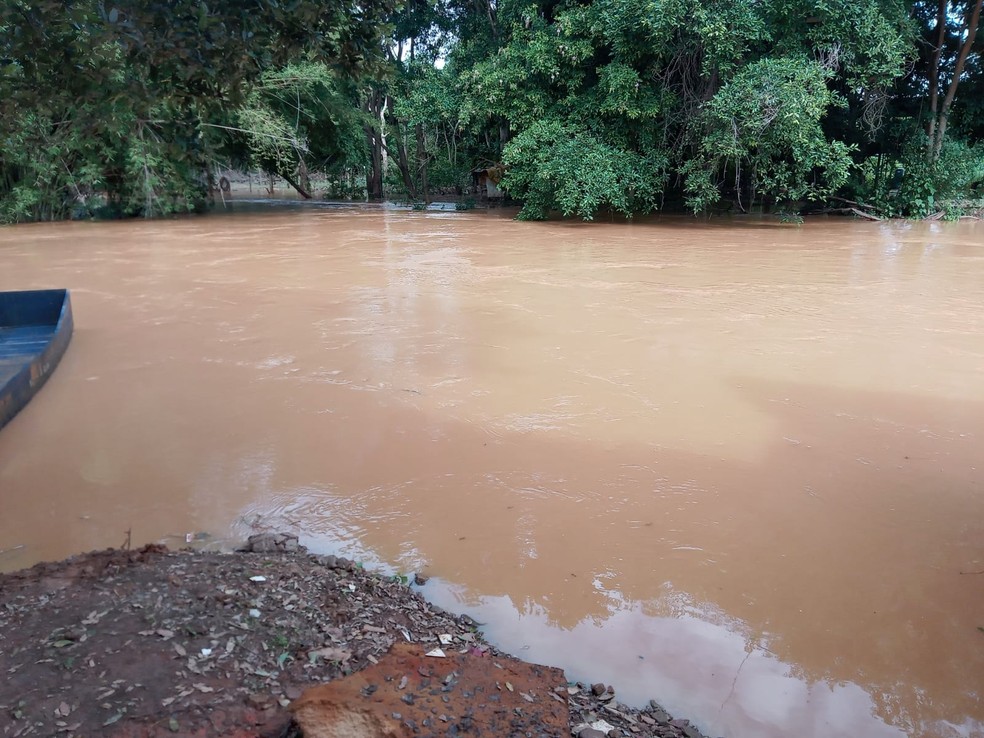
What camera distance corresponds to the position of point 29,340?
7539mm

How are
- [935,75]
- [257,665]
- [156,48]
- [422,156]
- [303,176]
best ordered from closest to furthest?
[257,665] < [156,48] < [935,75] < [422,156] < [303,176]

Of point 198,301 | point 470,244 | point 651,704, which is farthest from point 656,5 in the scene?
point 651,704

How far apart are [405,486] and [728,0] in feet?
46.4

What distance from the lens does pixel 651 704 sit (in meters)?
2.73

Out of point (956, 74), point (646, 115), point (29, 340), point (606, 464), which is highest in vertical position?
point (956, 74)

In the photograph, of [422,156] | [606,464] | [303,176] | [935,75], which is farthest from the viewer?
[303,176]

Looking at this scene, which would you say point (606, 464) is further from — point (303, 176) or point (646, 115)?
point (303, 176)

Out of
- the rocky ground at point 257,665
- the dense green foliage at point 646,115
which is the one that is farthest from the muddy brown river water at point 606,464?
the dense green foliage at point 646,115

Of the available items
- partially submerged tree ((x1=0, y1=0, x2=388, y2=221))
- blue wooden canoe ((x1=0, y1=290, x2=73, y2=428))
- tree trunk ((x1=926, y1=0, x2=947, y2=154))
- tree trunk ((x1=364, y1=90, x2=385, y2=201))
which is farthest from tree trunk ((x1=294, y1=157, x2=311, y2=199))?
partially submerged tree ((x1=0, y1=0, x2=388, y2=221))

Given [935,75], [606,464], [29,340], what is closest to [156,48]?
[606,464]

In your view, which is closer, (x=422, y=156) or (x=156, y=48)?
(x=156, y=48)

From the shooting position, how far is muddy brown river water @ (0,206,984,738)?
312cm

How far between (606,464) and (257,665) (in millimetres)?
2809

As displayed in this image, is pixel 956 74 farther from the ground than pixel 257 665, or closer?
farther from the ground
